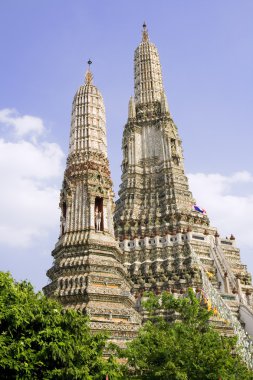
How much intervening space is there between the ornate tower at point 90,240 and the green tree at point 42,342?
27.3ft

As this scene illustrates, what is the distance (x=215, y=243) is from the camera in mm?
50594

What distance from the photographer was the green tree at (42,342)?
49.3 ft

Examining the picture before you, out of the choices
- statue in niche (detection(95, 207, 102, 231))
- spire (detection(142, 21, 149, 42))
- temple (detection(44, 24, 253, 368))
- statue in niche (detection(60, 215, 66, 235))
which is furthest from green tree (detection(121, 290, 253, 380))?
spire (detection(142, 21, 149, 42))

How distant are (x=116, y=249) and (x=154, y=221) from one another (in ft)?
71.6

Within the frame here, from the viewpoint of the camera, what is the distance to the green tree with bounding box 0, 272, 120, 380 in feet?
49.3

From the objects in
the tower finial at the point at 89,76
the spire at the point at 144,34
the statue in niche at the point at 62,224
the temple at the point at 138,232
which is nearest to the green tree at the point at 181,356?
the temple at the point at 138,232

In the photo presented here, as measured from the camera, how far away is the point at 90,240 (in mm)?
30297

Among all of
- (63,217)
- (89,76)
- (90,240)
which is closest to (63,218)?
(63,217)

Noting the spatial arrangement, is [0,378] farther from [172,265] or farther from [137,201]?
[137,201]

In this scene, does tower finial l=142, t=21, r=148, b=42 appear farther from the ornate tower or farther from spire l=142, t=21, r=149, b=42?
the ornate tower

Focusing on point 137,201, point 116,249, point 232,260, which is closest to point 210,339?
point 116,249

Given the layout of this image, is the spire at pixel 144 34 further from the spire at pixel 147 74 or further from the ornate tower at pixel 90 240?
the ornate tower at pixel 90 240

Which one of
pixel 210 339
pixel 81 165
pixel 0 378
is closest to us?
pixel 0 378

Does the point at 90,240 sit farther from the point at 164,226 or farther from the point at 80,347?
the point at 164,226
